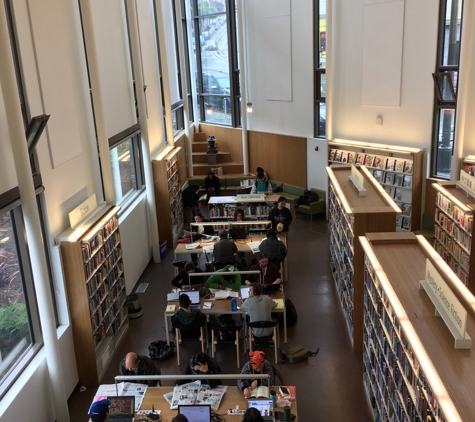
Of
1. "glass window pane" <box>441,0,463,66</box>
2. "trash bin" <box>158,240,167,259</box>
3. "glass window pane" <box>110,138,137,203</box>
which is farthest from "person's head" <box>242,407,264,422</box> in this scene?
"glass window pane" <box>441,0,463,66</box>

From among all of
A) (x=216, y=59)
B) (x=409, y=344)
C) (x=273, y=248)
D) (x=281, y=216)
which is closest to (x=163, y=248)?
(x=281, y=216)

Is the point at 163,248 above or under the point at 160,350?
above

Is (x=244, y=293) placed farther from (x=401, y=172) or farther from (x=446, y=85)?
(x=446, y=85)

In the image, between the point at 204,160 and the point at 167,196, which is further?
the point at 204,160

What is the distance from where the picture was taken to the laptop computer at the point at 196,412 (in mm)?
4953

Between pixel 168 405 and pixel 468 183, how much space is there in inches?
234

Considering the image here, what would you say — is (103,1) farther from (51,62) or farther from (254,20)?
(254,20)

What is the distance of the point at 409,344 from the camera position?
170 inches

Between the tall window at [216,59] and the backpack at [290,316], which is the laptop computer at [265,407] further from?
the tall window at [216,59]

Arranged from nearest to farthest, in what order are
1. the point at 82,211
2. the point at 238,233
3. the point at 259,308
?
the point at 259,308
the point at 82,211
the point at 238,233

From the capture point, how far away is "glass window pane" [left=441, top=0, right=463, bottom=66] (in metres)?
10.2

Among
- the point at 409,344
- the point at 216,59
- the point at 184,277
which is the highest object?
the point at 216,59

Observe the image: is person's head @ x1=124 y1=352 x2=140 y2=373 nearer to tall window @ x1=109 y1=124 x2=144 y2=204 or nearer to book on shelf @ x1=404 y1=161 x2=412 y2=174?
tall window @ x1=109 y1=124 x2=144 y2=204

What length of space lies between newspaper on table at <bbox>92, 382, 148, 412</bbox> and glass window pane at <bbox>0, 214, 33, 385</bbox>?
1.08 metres
